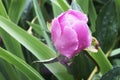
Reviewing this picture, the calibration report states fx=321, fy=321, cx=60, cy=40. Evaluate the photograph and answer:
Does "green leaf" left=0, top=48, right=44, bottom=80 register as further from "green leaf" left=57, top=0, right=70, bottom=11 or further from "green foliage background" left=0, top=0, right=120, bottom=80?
"green leaf" left=57, top=0, right=70, bottom=11

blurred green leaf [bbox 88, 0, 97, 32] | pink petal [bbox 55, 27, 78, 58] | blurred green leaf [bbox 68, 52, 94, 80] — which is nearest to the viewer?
pink petal [bbox 55, 27, 78, 58]

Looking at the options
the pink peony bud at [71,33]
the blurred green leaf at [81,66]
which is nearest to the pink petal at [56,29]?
the pink peony bud at [71,33]

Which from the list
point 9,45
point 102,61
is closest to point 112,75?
point 102,61

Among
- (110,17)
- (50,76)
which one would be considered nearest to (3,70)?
(50,76)

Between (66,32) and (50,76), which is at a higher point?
(66,32)

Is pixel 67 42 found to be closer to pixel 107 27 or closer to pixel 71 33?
pixel 71 33

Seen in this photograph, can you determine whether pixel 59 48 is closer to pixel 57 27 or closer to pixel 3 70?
pixel 57 27

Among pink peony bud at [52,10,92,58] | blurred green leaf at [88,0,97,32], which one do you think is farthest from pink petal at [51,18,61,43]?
blurred green leaf at [88,0,97,32]
